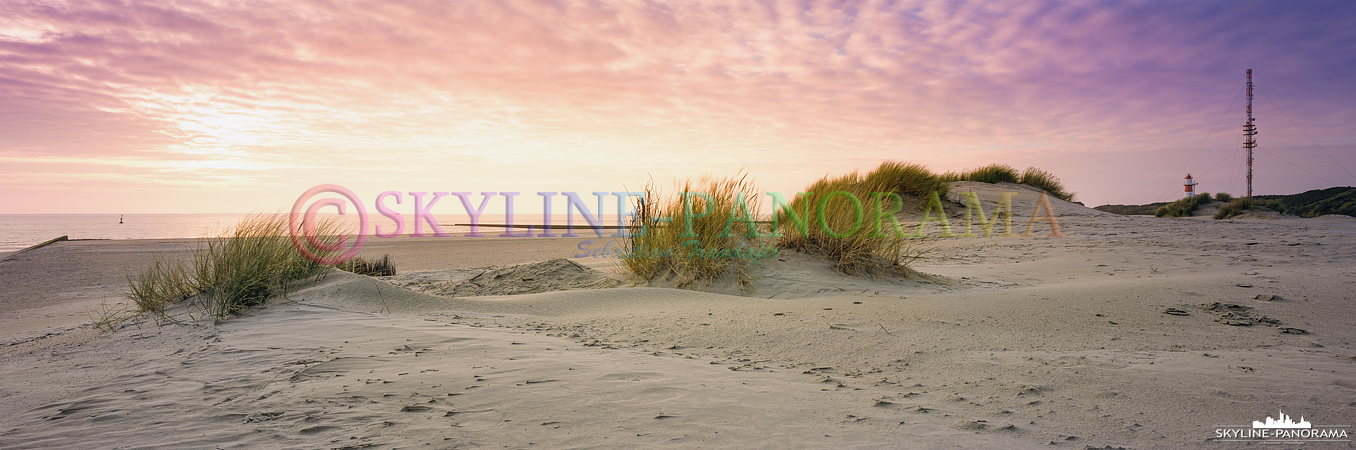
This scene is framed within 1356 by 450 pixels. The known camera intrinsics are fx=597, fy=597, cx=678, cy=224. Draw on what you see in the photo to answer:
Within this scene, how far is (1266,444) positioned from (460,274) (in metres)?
8.48

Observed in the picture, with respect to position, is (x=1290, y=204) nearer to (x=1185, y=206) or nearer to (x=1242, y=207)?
(x=1185, y=206)

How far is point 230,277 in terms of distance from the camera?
4.48 metres

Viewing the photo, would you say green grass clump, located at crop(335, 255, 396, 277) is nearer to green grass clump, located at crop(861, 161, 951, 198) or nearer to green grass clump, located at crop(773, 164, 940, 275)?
green grass clump, located at crop(773, 164, 940, 275)

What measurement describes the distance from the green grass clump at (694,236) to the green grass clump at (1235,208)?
640 inches

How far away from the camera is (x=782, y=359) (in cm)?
306

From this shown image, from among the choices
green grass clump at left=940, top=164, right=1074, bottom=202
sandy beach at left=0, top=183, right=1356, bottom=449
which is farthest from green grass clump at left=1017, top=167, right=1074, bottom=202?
sandy beach at left=0, top=183, right=1356, bottom=449

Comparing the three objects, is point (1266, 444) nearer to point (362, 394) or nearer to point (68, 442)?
point (362, 394)

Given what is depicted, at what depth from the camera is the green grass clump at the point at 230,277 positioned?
14.4ft

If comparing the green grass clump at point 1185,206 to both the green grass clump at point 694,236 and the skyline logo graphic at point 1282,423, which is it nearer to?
the green grass clump at point 694,236

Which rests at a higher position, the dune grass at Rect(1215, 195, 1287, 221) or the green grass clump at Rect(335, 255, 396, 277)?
the dune grass at Rect(1215, 195, 1287, 221)

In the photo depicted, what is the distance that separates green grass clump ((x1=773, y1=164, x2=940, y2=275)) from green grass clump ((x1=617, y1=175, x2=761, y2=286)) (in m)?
0.50

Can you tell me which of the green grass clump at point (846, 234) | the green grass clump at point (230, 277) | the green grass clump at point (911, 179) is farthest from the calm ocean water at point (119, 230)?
the green grass clump at point (911, 179)

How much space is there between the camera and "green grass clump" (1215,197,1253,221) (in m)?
15.7

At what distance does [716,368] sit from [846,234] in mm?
4095
